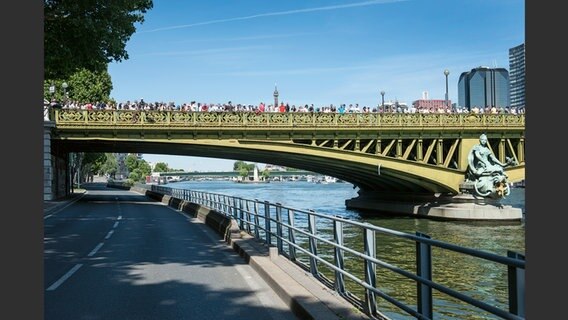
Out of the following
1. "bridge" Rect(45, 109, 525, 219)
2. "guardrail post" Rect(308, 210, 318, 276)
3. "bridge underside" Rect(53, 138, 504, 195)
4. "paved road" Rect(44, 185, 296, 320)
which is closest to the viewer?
"paved road" Rect(44, 185, 296, 320)

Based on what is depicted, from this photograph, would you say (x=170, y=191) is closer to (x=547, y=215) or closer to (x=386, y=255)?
(x=386, y=255)

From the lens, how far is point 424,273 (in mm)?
5328

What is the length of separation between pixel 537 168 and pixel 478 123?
3897cm

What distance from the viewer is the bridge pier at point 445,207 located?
3812cm

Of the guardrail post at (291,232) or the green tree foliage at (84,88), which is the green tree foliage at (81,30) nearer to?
the guardrail post at (291,232)

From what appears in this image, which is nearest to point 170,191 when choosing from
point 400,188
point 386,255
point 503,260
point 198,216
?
point 400,188

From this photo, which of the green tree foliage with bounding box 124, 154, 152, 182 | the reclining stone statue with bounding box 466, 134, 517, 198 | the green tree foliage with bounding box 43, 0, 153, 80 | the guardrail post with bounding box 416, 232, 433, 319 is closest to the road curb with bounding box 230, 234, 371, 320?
the guardrail post with bounding box 416, 232, 433, 319

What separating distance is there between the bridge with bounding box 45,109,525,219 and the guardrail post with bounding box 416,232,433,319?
30077 mm

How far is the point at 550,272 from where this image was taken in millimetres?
3203

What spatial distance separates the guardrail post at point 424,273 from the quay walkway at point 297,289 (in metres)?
1.06

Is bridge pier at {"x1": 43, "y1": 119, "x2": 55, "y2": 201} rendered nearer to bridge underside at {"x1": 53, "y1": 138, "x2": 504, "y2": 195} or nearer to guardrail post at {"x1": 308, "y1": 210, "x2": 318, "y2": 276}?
bridge underside at {"x1": 53, "y1": 138, "x2": 504, "y2": 195}

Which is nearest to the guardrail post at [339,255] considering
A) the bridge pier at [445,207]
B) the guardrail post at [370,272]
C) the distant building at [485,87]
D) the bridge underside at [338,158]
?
the guardrail post at [370,272]

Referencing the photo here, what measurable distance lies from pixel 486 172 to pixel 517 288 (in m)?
36.3

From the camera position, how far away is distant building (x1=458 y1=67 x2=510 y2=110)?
288 feet
